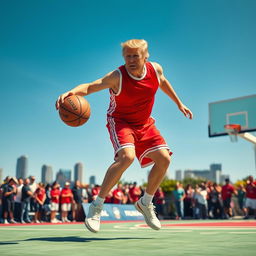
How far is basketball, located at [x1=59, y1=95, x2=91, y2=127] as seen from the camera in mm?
4305

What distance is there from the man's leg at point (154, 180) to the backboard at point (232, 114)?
15228 millimetres

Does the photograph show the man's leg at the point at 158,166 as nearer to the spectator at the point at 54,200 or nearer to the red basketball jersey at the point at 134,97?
the red basketball jersey at the point at 134,97

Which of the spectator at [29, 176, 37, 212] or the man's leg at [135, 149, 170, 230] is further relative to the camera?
the spectator at [29, 176, 37, 212]

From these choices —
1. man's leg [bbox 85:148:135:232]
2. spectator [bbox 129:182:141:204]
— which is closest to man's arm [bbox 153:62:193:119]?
man's leg [bbox 85:148:135:232]

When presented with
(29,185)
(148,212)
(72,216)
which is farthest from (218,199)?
(148,212)

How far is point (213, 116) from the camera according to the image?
20.5 meters

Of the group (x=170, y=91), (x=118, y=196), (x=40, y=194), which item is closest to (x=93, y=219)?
(x=170, y=91)

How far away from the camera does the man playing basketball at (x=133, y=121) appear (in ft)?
13.5

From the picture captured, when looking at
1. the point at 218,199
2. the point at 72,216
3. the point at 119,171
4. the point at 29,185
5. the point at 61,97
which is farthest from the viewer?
the point at 218,199

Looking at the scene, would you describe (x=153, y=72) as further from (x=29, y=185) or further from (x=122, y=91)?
(x=29, y=185)

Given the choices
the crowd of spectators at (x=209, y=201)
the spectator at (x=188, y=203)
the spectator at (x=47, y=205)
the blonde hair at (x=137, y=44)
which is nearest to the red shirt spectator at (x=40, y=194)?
the spectator at (x=47, y=205)

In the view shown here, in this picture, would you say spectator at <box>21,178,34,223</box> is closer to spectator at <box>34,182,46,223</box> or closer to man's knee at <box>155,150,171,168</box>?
spectator at <box>34,182,46,223</box>

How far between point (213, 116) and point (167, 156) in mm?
16604

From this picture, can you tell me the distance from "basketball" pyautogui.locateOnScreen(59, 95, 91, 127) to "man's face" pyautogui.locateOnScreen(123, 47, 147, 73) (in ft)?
2.35
